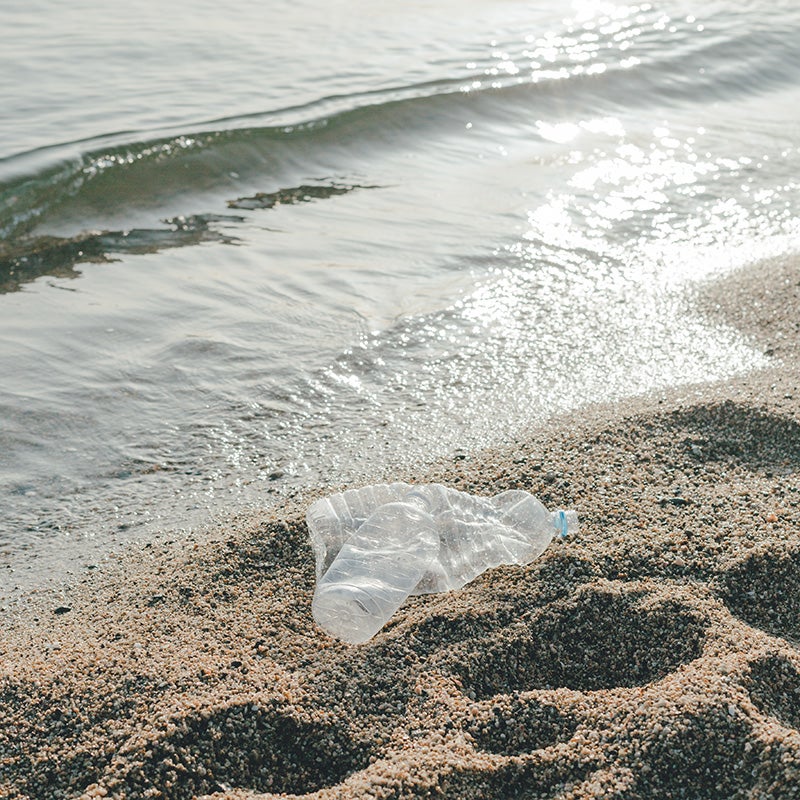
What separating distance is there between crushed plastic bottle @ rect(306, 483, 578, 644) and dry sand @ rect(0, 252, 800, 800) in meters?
0.06

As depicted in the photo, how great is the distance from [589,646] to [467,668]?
0.30 metres

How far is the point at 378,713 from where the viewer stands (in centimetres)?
221

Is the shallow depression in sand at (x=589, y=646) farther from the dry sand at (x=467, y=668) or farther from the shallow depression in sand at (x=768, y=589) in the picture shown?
the shallow depression in sand at (x=768, y=589)

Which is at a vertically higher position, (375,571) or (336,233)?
(336,233)

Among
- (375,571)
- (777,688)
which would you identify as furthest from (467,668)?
(777,688)

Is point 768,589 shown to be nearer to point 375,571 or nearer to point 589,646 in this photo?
point 589,646

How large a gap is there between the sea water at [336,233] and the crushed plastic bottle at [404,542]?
41 centimetres

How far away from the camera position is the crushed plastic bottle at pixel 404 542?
254 centimetres

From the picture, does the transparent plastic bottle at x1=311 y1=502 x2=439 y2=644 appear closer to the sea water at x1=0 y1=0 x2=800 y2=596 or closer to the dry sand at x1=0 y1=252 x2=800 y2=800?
the dry sand at x1=0 y1=252 x2=800 y2=800

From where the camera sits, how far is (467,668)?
7.60ft

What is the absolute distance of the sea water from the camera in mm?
3697

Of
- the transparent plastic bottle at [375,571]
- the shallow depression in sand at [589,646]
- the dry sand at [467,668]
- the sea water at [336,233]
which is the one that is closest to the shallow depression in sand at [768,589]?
the dry sand at [467,668]

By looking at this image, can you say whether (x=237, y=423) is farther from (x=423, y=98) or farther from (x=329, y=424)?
(x=423, y=98)

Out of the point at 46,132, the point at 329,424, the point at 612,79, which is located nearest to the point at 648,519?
the point at 329,424
